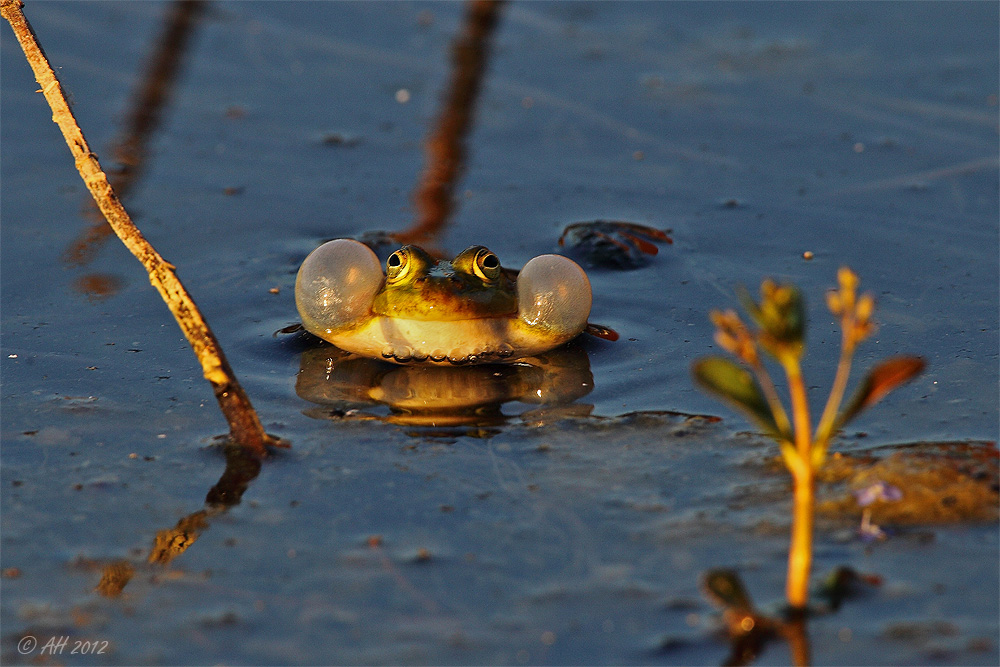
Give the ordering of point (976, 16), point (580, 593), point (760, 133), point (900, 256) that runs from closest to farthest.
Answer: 1. point (580, 593)
2. point (900, 256)
3. point (760, 133)
4. point (976, 16)

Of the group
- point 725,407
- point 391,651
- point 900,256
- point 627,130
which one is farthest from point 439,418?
point 627,130

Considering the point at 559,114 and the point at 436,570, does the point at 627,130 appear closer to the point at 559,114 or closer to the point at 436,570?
the point at 559,114

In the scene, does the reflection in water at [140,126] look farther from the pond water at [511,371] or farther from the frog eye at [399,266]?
the frog eye at [399,266]

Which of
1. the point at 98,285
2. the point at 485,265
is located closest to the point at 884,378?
the point at 485,265

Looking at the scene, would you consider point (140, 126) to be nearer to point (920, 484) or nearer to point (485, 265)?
point (485, 265)

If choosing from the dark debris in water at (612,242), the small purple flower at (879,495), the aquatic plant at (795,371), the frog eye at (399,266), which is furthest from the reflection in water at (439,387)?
the aquatic plant at (795,371)

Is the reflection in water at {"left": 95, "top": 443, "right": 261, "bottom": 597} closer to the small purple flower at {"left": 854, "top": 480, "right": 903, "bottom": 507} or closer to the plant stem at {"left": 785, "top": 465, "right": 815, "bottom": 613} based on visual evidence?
the plant stem at {"left": 785, "top": 465, "right": 815, "bottom": 613}
